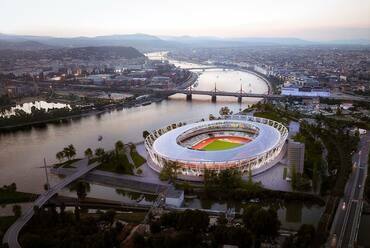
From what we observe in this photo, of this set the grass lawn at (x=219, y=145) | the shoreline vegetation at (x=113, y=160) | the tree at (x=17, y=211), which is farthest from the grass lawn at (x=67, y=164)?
the grass lawn at (x=219, y=145)

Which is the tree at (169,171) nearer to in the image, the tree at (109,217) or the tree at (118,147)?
the tree at (118,147)

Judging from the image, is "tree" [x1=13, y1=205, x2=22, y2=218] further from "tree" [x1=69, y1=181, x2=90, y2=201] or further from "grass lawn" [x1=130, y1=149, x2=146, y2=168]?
"grass lawn" [x1=130, y1=149, x2=146, y2=168]

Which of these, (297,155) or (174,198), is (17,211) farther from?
(297,155)

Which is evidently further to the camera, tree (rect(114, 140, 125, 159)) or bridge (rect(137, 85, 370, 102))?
bridge (rect(137, 85, 370, 102))

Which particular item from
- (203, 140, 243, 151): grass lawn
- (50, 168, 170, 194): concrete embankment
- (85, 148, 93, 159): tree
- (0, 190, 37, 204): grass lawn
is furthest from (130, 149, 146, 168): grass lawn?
(0, 190, 37, 204): grass lawn

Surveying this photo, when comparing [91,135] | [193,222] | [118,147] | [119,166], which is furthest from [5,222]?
[91,135]

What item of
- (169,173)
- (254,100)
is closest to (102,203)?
(169,173)

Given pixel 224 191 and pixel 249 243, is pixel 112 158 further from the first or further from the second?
pixel 249 243
